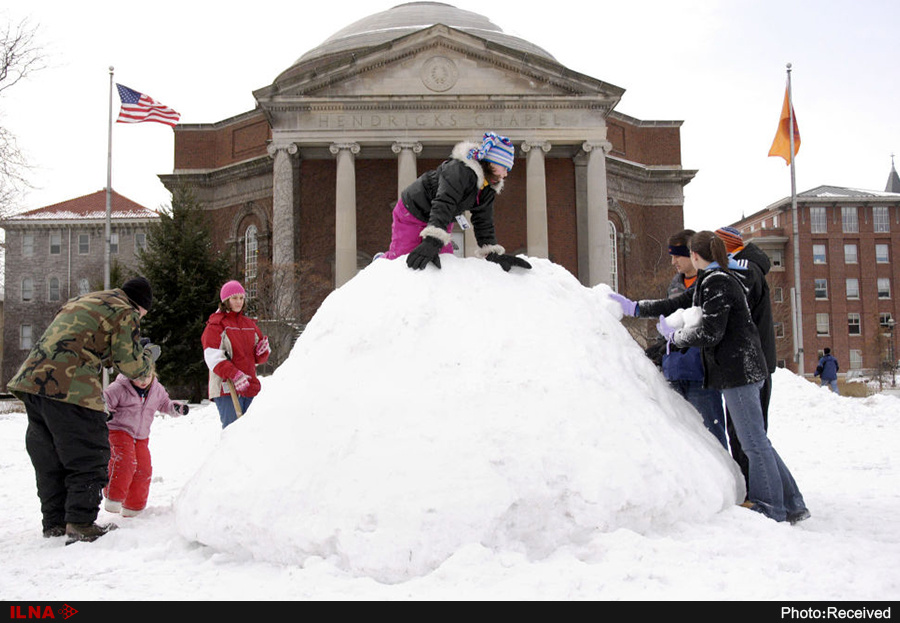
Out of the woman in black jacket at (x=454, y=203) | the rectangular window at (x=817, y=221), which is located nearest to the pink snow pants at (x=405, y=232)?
the woman in black jacket at (x=454, y=203)

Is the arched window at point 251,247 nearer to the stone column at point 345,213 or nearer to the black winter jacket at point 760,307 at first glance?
the stone column at point 345,213

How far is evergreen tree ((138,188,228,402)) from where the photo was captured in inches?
841

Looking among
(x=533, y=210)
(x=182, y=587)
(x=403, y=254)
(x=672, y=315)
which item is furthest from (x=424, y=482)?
(x=533, y=210)

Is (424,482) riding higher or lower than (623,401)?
lower

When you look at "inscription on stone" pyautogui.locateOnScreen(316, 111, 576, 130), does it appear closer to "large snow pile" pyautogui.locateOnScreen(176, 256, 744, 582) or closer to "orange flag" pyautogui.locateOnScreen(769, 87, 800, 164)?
"orange flag" pyautogui.locateOnScreen(769, 87, 800, 164)

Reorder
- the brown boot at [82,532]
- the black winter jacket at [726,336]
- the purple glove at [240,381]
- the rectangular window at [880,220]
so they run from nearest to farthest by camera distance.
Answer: the brown boot at [82,532] → the black winter jacket at [726,336] → the purple glove at [240,381] → the rectangular window at [880,220]

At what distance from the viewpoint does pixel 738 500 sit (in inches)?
174

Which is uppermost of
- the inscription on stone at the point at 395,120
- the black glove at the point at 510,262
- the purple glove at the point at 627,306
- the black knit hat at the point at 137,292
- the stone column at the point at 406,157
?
the inscription on stone at the point at 395,120

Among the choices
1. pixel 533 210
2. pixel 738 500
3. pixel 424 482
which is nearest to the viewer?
pixel 424 482

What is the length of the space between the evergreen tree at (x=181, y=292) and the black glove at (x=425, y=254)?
1792 centimetres

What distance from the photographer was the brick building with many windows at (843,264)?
54219mm

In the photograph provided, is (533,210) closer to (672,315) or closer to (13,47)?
(13,47)

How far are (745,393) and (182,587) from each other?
3.49 meters

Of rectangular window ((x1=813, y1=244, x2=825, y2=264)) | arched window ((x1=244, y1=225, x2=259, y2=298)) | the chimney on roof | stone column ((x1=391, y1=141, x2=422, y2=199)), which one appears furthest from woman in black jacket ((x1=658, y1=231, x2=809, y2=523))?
the chimney on roof
